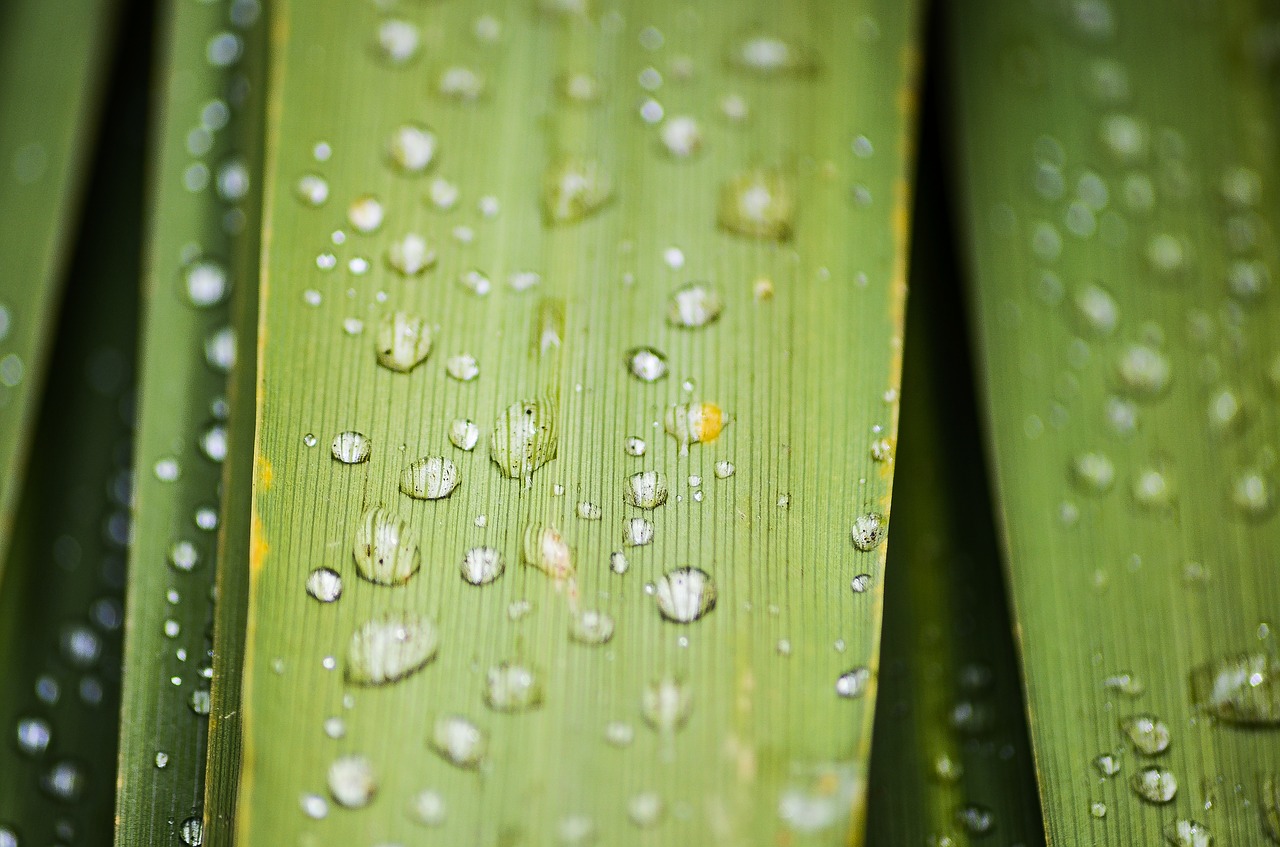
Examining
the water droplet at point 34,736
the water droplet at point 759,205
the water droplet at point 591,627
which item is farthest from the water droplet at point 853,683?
the water droplet at point 34,736

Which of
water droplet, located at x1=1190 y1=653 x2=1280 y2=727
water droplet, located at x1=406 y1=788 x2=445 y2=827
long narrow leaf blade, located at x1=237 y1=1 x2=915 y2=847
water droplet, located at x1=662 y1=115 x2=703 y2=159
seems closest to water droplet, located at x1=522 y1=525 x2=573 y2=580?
long narrow leaf blade, located at x1=237 y1=1 x2=915 y2=847

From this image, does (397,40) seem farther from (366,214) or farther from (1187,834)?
(1187,834)

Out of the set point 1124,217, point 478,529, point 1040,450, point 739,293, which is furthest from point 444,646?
point 1124,217

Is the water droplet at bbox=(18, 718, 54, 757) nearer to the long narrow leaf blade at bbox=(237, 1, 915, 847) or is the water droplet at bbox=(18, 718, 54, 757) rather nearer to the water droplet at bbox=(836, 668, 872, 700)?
the long narrow leaf blade at bbox=(237, 1, 915, 847)

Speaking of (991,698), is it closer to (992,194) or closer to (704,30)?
(992,194)

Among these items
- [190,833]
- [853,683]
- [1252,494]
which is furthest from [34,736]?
[1252,494]
